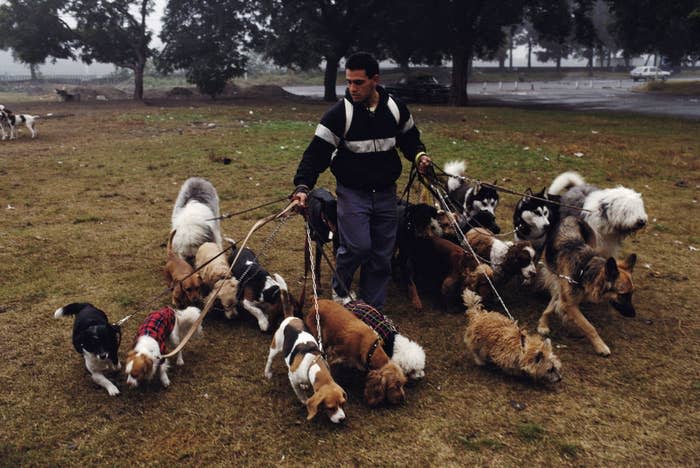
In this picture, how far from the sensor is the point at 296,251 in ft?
24.1

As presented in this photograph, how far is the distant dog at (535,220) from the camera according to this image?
6113mm

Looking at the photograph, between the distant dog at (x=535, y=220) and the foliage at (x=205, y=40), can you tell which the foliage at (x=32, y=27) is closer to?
the foliage at (x=205, y=40)

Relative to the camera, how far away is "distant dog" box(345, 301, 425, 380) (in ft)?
13.8

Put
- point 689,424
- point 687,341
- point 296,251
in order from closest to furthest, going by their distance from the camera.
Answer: point 689,424 < point 687,341 < point 296,251

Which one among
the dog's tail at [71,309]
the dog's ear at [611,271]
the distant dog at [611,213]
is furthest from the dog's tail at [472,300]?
the dog's tail at [71,309]

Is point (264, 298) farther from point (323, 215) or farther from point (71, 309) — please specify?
point (71, 309)

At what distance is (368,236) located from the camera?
476cm

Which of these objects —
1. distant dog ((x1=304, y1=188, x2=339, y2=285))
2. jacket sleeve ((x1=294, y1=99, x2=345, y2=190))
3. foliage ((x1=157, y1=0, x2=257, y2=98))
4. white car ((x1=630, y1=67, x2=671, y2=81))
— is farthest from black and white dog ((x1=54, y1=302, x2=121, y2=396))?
white car ((x1=630, y1=67, x2=671, y2=81))

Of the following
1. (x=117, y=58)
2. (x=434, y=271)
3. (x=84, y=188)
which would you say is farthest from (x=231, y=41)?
(x=434, y=271)

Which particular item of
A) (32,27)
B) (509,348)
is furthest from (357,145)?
(32,27)

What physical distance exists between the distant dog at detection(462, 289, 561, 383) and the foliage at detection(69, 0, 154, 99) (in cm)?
3063

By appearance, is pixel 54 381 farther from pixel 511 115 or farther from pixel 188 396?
pixel 511 115

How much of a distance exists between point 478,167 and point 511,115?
38.6ft

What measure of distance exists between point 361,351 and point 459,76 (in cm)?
2547
